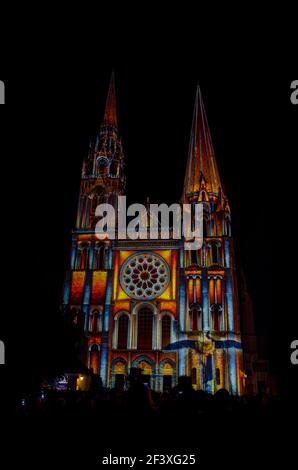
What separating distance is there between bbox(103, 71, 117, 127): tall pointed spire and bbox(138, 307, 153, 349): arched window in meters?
27.0

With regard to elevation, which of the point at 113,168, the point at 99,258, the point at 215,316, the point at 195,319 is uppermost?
the point at 113,168

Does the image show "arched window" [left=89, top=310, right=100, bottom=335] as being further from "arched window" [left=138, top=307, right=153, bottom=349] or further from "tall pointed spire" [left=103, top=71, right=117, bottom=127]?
"tall pointed spire" [left=103, top=71, right=117, bottom=127]

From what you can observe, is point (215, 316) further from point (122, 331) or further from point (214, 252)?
point (122, 331)

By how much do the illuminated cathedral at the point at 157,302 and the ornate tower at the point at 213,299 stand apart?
3.7 inches

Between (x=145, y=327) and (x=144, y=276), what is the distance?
5307 mm

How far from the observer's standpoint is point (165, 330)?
4150 centimetres

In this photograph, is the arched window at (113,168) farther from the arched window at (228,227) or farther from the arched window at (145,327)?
the arched window at (145,327)

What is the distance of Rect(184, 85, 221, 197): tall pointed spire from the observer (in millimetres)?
49656

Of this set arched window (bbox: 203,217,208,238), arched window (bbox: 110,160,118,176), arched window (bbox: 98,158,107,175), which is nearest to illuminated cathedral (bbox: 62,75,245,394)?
arched window (bbox: 203,217,208,238)

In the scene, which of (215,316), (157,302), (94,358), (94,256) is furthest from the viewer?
(94,256)

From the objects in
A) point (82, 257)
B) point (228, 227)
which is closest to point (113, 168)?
point (82, 257)

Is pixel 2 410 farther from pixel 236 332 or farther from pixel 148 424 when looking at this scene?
pixel 236 332
